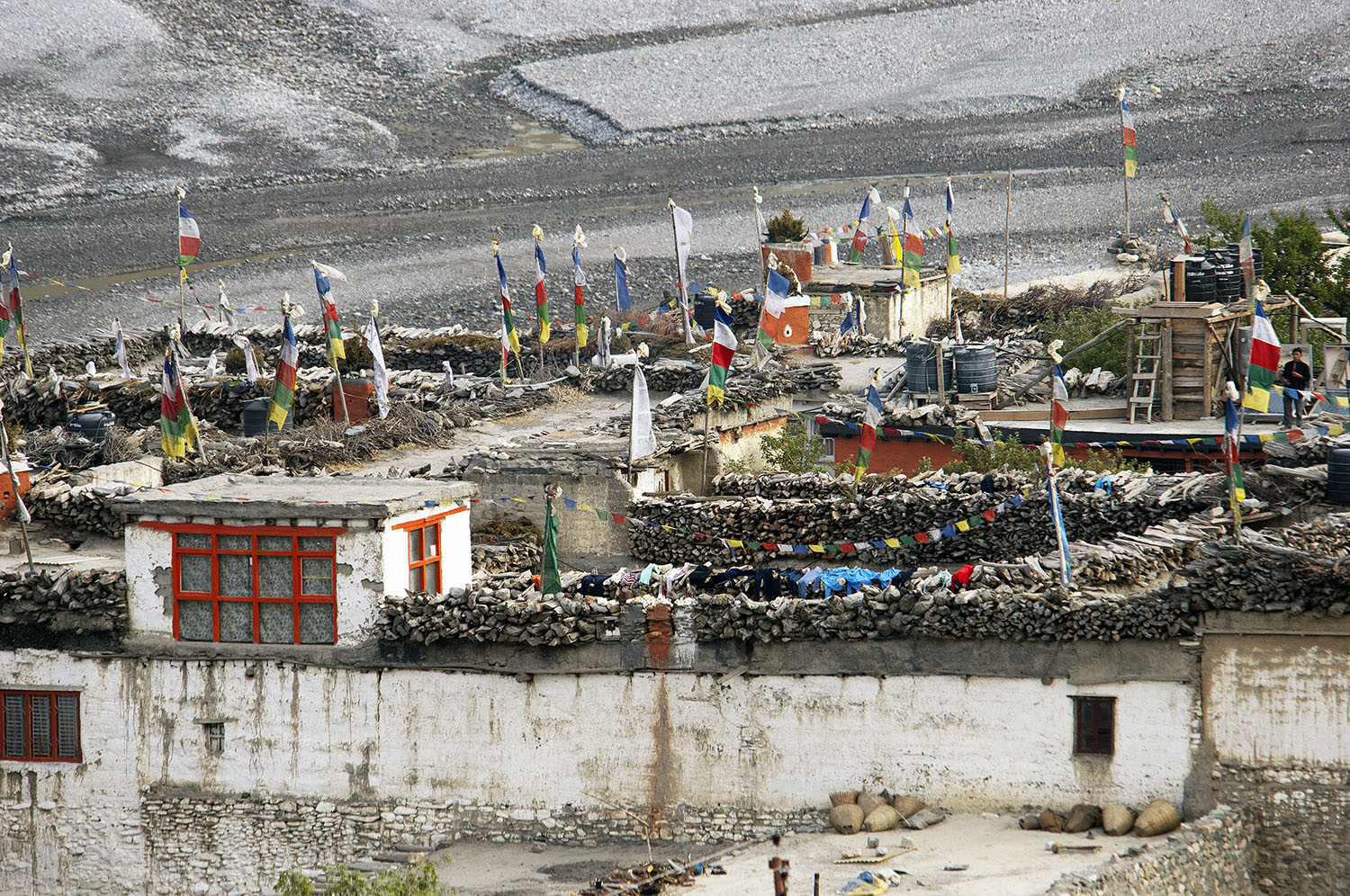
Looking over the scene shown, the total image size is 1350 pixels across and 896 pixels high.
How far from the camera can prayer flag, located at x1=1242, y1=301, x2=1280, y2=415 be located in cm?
1922

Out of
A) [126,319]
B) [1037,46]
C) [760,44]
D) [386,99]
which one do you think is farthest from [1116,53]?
[126,319]

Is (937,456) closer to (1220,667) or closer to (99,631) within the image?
(1220,667)

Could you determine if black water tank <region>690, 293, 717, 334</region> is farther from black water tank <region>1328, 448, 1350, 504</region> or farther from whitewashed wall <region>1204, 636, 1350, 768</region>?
whitewashed wall <region>1204, 636, 1350, 768</region>

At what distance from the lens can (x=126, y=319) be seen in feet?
231

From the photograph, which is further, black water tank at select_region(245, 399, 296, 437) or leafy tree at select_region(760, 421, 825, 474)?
black water tank at select_region(245, 399, 296, 437)

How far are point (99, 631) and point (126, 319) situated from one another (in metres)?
53.0

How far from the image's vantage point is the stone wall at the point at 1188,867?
1586cm

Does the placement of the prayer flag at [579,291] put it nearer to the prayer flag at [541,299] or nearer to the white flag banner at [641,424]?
the prayer flag at [541,299]

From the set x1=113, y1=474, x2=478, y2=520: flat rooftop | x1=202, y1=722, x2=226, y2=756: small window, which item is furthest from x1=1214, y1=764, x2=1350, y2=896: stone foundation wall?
x1=202, y1=722, x2=226, y2=756: small window

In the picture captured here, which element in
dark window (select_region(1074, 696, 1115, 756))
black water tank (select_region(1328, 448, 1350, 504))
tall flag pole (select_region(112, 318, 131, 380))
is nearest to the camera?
dark window (select_region(1074, 696, 1115, 756))

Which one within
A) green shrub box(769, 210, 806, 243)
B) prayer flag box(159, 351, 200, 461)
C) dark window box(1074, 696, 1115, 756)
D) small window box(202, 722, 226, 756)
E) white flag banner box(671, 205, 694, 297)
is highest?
green shrub box(769, 210, 806, 243)

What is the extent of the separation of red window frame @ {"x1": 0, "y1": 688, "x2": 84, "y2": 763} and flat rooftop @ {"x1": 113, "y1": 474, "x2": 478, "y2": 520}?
2.46 m

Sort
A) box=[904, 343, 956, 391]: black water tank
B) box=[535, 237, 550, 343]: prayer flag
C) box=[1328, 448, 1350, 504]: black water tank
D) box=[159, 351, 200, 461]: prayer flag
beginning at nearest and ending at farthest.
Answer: box=[1328, 448, 1350, 504]: black water tank
box=[159, 351, 200, 461]: prayer flag
box=[904, 343, 956, 391]: black water tank
box=[535, 237, 550, 343]: prayer flag

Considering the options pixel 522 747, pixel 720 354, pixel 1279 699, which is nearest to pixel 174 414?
pixel 720 354
